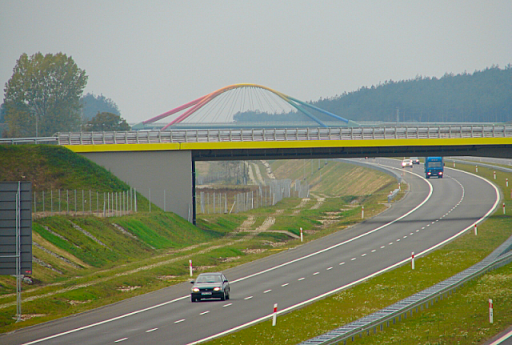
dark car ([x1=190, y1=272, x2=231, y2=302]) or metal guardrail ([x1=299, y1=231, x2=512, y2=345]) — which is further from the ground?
metal guardrail ([x1=299, y1=231, x2=512, y2=345])

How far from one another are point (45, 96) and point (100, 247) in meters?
119

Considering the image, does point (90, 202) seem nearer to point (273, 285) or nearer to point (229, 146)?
point (229, 146)

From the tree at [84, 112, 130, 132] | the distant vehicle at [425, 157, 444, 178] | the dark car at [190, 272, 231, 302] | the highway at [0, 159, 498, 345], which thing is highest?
the tree at [84, 112, 130, 132]

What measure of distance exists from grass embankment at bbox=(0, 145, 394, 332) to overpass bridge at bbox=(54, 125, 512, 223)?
6.49ft

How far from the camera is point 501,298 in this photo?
96.1 ft

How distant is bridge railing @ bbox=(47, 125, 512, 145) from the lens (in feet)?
214

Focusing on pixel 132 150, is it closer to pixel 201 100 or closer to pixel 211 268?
pixel 211 268

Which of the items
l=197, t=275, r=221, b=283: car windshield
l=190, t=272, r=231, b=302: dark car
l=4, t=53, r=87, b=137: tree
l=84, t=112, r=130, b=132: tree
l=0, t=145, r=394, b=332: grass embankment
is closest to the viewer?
l=190, t=272, r=231, b=302: dark car

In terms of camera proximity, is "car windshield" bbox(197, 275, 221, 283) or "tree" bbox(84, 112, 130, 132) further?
"tree" bbox(84, 112, 130, 132)

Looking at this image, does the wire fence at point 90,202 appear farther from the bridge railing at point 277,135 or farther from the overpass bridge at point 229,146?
the bridge railing at point 277,135

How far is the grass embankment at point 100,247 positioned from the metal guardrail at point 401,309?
14151 millimetres

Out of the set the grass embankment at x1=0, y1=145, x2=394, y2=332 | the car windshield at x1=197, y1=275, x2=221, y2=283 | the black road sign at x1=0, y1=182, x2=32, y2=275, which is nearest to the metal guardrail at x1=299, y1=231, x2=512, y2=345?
the car windshield at x1=197, y1=275, x2=221, y2=283

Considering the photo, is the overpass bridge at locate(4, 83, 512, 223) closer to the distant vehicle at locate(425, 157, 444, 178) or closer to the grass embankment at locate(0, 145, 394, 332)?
the grass embankment at locate(0, 145, 394, 332)

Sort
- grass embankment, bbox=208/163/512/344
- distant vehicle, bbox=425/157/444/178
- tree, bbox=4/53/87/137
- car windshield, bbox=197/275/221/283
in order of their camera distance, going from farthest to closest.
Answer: tree, bbox=4/53/87/137
distant vehicle, bbox=425/157/444/178
car windshield, bbox=197/275/221/283
grass embankment, bbox=208/163/512/344
